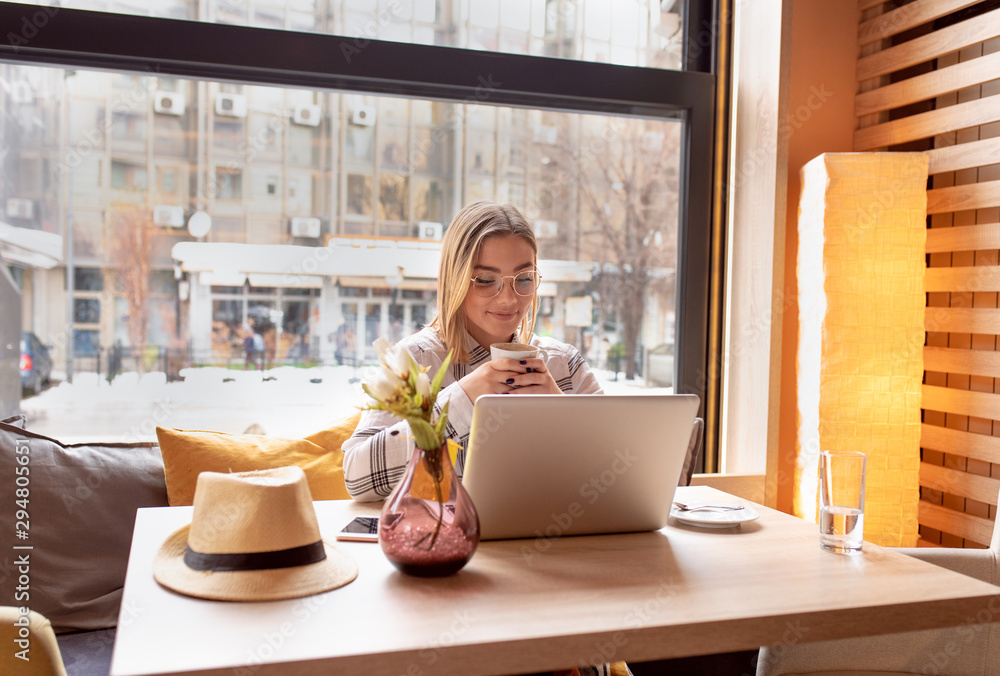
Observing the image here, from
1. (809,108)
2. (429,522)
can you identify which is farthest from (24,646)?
(809,108)

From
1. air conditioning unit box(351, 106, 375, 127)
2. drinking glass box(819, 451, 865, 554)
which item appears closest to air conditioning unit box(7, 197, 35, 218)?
air conditioning unit box(351, 106, 375, 127)

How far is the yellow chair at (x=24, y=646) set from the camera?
1.34 m

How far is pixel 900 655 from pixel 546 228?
1.83 m

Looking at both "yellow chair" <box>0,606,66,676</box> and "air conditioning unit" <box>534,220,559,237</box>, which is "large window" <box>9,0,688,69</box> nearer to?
"air conditioning unit" <box>534,220,559,237</box>

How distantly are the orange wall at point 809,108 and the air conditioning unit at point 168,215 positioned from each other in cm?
214

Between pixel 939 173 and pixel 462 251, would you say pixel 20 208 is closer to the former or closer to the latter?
pixel 462 251

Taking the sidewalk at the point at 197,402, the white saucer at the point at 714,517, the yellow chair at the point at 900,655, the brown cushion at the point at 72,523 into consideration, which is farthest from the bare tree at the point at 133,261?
the yellow chair at the point at 900,655

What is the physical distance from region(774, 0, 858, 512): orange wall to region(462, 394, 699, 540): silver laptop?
180 cm

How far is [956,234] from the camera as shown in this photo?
2.50 metres

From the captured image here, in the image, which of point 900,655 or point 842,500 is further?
point 900,655

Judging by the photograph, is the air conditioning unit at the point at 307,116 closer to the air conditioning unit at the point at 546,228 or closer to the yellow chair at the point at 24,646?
the air conditioning unit at the point at 546,228

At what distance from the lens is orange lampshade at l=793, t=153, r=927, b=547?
2443mm

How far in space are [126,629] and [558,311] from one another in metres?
2.26

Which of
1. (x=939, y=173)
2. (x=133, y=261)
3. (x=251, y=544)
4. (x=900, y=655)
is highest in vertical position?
(x=939, y=173)
